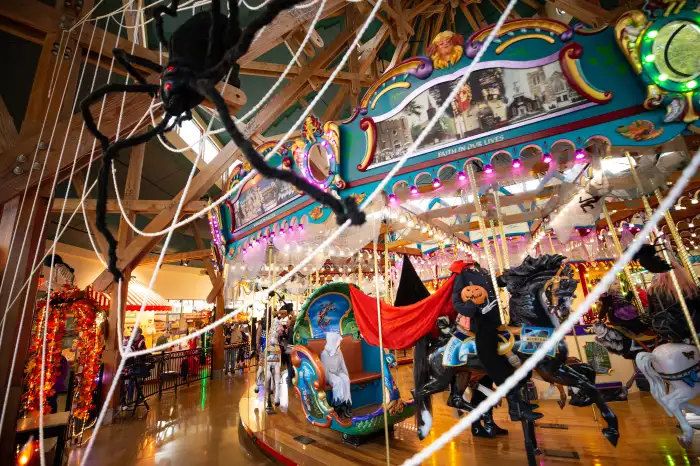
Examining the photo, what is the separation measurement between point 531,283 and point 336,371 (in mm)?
2296

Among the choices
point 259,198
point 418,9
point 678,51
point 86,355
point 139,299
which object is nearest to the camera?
point 678,51

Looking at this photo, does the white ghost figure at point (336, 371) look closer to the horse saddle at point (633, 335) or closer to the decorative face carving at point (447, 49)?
the decorative face carving at point (447, 49)

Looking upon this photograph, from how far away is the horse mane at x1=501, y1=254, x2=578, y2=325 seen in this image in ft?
9.62

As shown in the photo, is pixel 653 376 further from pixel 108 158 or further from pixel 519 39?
pixel 108 158

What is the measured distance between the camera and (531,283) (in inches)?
120

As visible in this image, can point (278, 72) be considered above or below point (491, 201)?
above

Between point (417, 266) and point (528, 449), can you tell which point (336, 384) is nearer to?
point (528, 449)

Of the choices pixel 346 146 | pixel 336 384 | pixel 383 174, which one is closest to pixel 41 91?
pixel 346 146

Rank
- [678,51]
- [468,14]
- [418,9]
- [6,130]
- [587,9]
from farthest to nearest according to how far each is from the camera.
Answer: [468,14] < [418,9] < [587,9] < [6,130] < [678,51]

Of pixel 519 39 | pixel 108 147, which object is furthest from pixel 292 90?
pixel 108 147

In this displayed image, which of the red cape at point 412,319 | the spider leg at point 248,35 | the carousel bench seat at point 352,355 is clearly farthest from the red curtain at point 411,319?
the spider leg at point 248,35

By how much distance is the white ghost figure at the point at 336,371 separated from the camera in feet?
12.6

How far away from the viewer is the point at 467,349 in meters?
3.26

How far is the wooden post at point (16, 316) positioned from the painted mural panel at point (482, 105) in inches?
122
